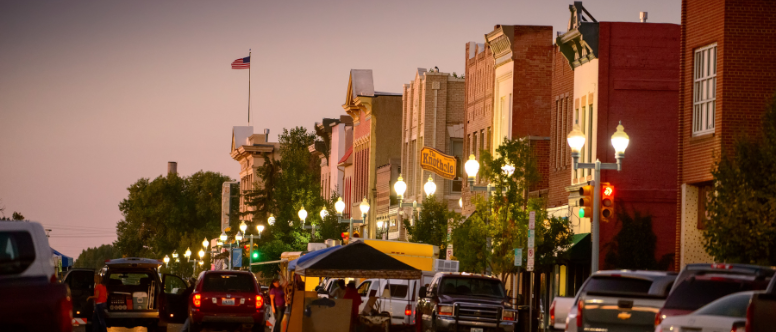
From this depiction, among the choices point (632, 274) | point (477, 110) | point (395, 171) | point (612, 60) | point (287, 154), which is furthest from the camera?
point (287, 154)

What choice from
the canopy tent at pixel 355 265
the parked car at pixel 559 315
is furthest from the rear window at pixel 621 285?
the canopy tent at pixel 355 265

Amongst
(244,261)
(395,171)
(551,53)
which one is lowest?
(244,261)

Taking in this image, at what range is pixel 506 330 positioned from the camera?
2702 centimetres

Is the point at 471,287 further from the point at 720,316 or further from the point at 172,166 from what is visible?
the point at 172,166

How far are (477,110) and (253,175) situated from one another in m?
66.2

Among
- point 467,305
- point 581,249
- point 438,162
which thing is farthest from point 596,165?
point 438,162

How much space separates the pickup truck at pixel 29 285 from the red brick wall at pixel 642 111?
79.6 feet

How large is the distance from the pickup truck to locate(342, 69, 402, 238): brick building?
52.6 metres

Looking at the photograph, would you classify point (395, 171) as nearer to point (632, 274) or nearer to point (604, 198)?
point (604, 198)

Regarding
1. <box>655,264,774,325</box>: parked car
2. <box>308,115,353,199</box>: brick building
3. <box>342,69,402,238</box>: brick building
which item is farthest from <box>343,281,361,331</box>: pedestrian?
<box>308,115,353,199</box>: brick building

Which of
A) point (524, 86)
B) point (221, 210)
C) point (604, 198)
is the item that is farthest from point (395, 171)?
point (221, 210)

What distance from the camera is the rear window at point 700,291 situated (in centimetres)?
1630

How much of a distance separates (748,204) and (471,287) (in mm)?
7632

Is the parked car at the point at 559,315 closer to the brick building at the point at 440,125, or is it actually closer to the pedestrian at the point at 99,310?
the pedestrian at the point at 99,310
